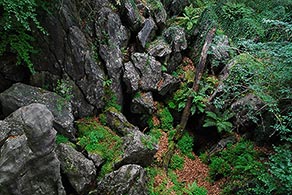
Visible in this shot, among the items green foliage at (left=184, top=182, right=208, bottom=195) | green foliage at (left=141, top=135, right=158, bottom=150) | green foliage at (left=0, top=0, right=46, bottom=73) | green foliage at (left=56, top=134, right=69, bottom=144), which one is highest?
green foliage at (left=0, top=0, right=46, bottom=73)

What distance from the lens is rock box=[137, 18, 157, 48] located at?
9.85 m

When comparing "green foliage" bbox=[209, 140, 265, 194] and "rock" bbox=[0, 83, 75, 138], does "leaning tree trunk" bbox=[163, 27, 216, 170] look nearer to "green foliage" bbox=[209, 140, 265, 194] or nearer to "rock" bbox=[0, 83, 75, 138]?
"green foliage" bbox=[209, 140, 265, 194]

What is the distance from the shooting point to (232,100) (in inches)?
348

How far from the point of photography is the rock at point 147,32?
9.85 meters

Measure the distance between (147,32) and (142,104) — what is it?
315 centimetres

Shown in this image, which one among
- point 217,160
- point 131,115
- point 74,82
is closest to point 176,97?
point 131,115

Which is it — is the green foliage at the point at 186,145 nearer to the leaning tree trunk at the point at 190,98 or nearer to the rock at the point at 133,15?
the leaning tree trunk at the point at 190,98

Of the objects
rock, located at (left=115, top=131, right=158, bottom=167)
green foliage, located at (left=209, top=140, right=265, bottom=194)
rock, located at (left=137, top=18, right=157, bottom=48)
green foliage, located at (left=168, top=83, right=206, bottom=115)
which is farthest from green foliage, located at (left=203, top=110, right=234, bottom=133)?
rock, located at (left=137, top=18, right=157, bottom=48)

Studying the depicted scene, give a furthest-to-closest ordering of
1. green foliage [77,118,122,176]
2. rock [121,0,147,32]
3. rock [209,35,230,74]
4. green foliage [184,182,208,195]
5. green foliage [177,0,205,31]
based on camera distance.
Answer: green foliage [177,0,205,31] → rock [209,35,230,74] → rock [121,0,147,32] → green foliage [184,182,208,195] → green foliage [77,118,122,176]

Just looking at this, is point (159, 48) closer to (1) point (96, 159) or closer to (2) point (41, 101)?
(2) point (41, 101)

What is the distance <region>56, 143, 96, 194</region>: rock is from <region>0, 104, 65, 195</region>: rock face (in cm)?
74

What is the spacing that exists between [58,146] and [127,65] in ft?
13.6

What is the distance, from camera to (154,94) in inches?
393

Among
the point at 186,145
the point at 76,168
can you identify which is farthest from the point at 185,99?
the point at 76,168
